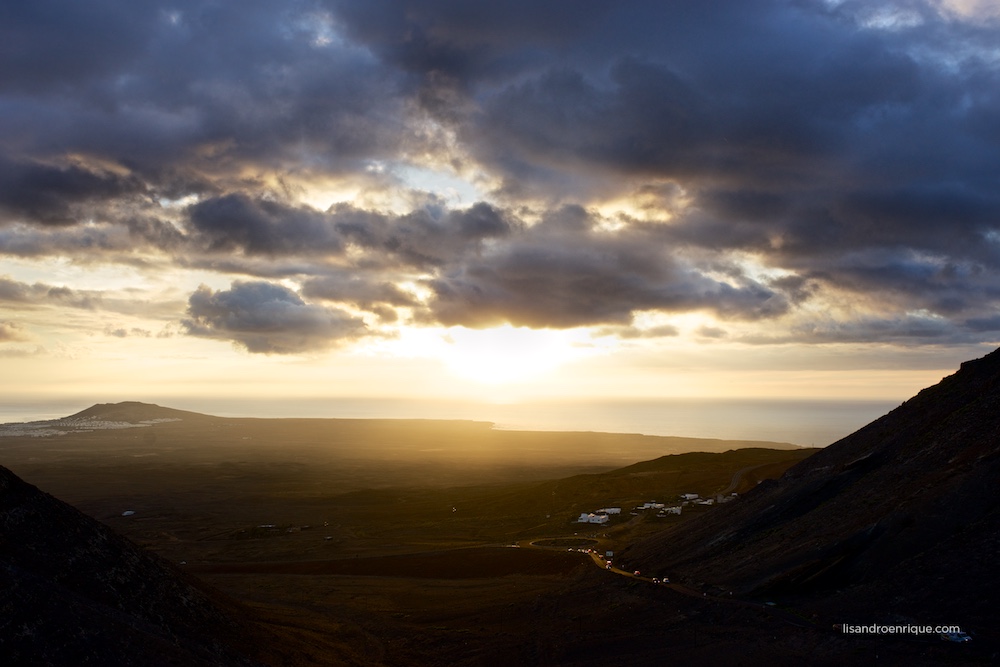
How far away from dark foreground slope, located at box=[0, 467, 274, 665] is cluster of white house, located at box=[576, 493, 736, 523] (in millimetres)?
55181

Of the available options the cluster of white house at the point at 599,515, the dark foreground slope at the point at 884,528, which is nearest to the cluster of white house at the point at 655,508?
the cluster of white house at the point at 599,515

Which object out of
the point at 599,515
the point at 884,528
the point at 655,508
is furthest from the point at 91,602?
the point at 655,508

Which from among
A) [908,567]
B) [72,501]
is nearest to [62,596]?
[908,567]

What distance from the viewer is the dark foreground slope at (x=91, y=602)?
82.3 ft

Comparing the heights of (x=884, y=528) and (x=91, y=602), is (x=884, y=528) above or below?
above

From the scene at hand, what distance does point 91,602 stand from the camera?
28.7 metres

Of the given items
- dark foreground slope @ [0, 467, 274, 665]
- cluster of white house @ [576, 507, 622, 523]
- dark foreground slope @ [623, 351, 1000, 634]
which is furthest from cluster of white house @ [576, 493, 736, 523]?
dark foreground slope @ [0, 467, 274, 665]

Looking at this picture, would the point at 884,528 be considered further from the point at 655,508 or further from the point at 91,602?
the point at 655,508

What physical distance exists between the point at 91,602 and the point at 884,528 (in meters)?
44.0

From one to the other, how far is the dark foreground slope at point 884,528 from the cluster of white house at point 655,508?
22.9 m

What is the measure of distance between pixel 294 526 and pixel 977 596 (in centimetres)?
9039

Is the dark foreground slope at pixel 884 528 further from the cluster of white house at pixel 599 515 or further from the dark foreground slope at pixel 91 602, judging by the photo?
the dark foreground slope at pixel 91 602

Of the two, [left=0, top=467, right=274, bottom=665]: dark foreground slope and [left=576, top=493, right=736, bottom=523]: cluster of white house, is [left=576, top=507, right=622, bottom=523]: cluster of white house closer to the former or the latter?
[left=576, top=493, right=736, bottom=523]: cluster of white house

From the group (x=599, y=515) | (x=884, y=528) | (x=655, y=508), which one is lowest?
(x=599, y=515)
